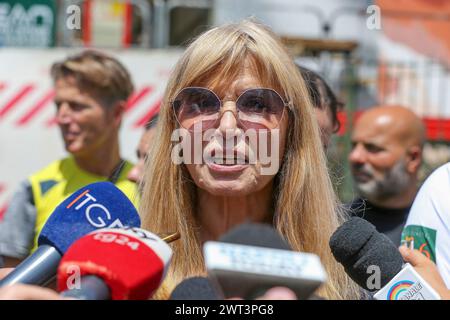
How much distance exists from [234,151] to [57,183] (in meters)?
2.29

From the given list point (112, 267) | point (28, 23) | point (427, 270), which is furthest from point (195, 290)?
point (28, 23)

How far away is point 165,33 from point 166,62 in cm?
146

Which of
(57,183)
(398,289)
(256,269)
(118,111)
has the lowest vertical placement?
(57,183)

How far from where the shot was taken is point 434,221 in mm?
2549

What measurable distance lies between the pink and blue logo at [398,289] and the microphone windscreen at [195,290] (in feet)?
1.24

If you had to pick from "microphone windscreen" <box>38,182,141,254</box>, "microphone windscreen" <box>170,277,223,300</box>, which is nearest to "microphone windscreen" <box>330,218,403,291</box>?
"microphone windscreen" <box>170,277,223,300</box>

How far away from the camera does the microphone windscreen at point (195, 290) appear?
1562 millimetres

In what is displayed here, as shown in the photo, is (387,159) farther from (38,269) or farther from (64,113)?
(38,269)

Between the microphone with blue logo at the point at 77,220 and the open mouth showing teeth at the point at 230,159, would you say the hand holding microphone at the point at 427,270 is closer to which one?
the open mouth showing teeth at the point at 230,159

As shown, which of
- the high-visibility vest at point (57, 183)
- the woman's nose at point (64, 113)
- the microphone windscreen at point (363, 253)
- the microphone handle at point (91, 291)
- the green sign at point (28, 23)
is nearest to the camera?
the microphone handle at point (91, 291)

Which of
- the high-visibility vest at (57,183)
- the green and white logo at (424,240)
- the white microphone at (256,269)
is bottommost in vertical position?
the high-visibility vest at (57,183)

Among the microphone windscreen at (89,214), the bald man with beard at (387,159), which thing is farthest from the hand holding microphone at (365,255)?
the bald man with beard at (387,159)

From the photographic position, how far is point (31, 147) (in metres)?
6.41
